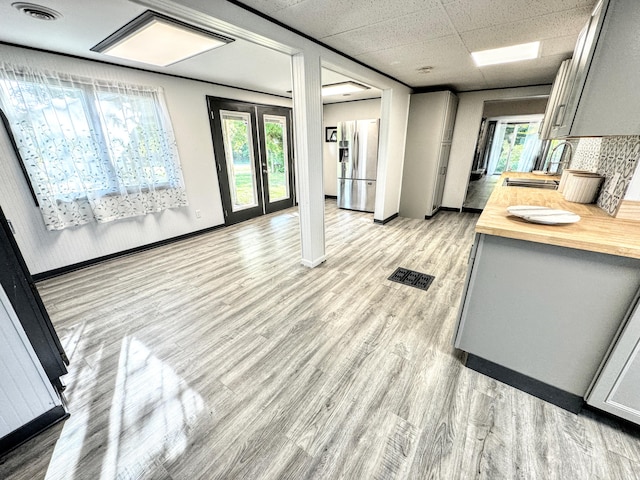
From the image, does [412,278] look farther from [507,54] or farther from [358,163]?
[358,163]

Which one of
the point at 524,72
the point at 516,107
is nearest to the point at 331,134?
the point at 524,72

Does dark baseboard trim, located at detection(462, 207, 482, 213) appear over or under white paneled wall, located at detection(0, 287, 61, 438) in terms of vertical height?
under

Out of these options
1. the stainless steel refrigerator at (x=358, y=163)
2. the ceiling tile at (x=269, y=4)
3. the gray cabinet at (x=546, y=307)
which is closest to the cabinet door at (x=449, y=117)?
the stainless steel refrigerator at (x=358, y=163)

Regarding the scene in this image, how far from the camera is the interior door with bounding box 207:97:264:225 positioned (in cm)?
427

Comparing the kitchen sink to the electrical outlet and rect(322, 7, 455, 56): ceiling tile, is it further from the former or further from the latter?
rect(322, 7, 455, 56): ceiling tile

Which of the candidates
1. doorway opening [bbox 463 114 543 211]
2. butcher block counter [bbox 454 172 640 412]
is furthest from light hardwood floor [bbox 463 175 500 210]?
butcher block counter [bbox 454 172 640 412]

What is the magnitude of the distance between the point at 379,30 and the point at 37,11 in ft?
8.53

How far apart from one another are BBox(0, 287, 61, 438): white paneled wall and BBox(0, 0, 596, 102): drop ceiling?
2.07 meters

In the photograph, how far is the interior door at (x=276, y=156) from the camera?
5.05 m

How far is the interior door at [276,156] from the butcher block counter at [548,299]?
4448 mm

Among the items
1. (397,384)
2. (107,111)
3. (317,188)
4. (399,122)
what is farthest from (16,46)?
(399,122)

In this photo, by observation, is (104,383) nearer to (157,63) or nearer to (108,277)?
(108,277)

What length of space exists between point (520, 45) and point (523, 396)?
3257mm

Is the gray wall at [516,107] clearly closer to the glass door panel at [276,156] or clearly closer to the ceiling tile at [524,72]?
the ceiling tile at [524,72]
